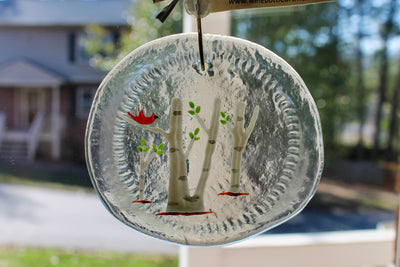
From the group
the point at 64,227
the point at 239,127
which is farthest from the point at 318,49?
the point at 239,127

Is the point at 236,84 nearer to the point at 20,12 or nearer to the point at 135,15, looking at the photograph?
the point at 135,15

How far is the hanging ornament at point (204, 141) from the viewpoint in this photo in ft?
1.30

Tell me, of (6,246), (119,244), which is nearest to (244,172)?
(119,244)

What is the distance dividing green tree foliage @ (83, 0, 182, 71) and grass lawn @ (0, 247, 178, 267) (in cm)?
95

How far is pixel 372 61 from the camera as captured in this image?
7.48 ft

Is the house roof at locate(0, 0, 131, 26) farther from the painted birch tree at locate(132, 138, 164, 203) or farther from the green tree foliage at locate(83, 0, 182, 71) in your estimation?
the painted birch tree at locate(132, 138, 164, 203)

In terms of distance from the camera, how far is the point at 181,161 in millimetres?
405

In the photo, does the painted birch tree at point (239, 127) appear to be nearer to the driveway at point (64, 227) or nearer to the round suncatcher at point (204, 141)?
the round suncatcher at point (204, 141)

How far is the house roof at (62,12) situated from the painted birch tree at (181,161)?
44.1 inches

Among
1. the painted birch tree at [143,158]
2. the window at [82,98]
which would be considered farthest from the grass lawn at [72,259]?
the painted birch tree at [143,158]

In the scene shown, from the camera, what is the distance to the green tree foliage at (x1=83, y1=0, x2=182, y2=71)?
1159 mm

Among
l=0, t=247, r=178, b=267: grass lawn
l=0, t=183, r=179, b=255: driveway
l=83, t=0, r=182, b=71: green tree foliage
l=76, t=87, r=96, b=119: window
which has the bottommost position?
l=0, t=247, r=178, b=267: grass lawn

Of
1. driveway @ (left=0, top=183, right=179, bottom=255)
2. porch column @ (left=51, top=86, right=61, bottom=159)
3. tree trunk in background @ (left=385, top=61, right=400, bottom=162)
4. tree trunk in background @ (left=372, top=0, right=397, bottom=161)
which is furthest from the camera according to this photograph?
tree trunk in background @ (left=385, top=61, right=400, bottom=162)

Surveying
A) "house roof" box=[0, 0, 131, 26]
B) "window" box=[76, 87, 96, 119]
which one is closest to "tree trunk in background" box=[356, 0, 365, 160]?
"house roof" box=[0, 0, 131, 26]
